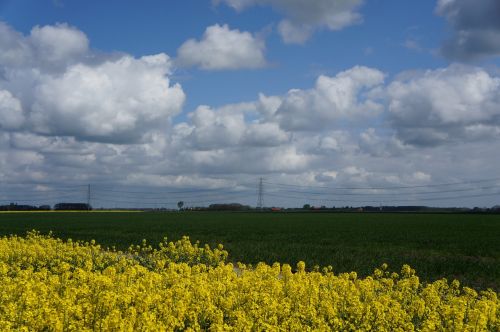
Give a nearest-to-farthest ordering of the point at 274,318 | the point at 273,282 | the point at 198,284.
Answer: the point at 274,318
the point at 198,284
the point at 273,282

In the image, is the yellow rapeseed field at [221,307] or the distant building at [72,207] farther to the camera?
the distant building at [72,207]

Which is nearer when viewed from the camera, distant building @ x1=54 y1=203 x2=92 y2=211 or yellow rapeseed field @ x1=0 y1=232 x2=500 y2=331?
yellow rapeseed field @ x1=0 y1=232 x2=500 y2=331

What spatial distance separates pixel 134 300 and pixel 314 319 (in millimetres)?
3104

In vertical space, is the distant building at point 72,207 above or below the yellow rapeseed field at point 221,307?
below

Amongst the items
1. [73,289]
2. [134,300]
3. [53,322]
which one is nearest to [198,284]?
[134,300]

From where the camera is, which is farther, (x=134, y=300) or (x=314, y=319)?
(x=134, y=300)

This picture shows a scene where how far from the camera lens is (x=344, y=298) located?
998cm

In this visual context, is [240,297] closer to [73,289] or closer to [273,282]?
[273,282]

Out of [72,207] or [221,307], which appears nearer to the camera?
[221,307]

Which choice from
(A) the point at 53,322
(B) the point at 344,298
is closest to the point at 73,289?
(A) the point at 53,322

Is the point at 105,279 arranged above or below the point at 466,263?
above

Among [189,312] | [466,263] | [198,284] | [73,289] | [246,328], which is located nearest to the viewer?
[246,328]

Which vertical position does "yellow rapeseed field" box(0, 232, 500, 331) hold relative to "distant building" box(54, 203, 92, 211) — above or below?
above

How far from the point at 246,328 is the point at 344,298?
3.40 m
